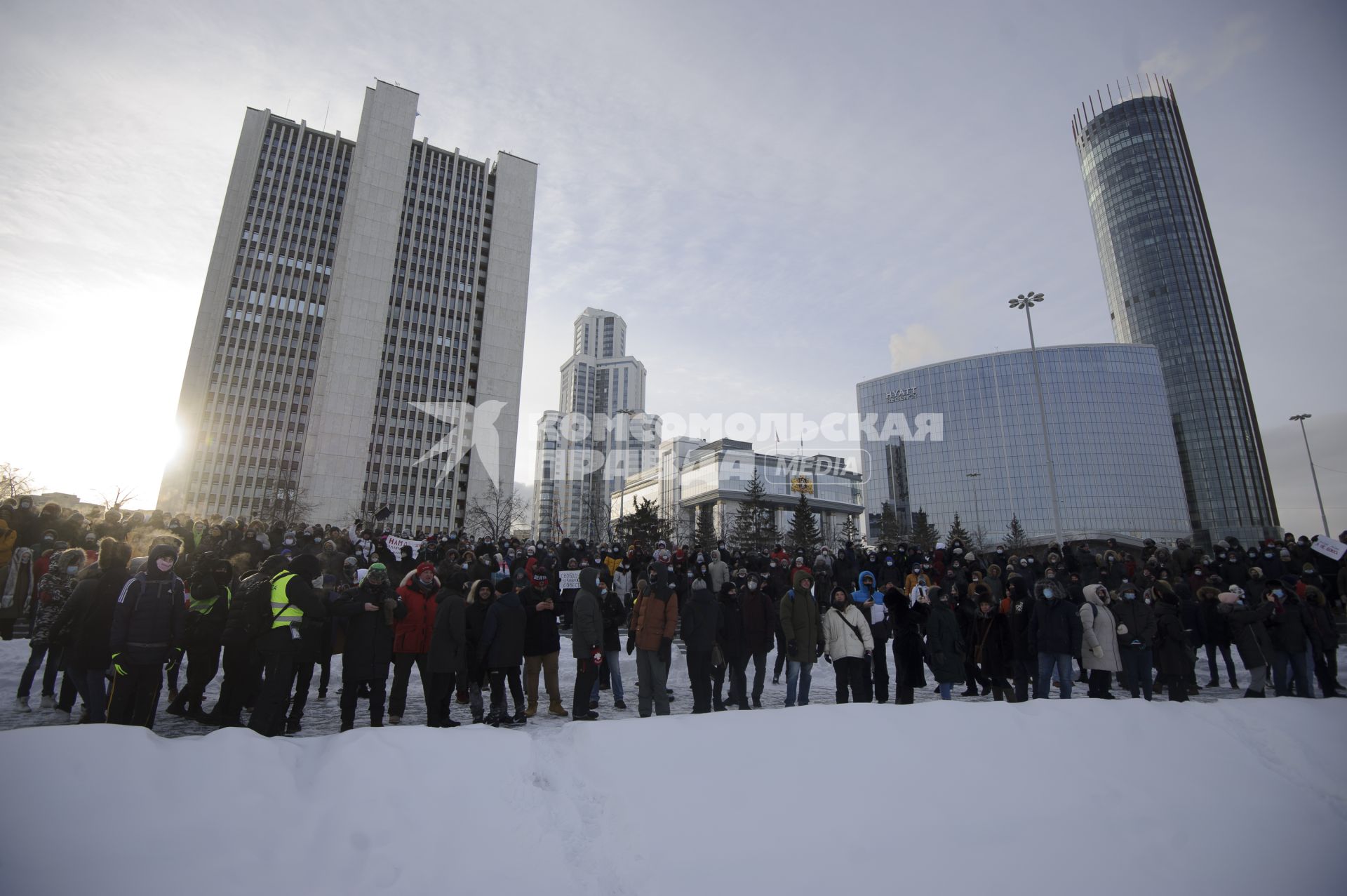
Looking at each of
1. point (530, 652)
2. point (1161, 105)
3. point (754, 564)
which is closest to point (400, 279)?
point (754, 564)

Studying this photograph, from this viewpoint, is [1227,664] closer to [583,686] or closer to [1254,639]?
[1254,639]

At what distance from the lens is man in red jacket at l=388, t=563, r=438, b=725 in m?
8.14

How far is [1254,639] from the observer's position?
1040 centimetres

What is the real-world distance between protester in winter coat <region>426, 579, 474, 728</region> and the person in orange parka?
6.0 inches

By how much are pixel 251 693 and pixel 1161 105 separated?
191m

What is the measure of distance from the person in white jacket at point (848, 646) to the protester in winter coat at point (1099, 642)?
3.51 metres

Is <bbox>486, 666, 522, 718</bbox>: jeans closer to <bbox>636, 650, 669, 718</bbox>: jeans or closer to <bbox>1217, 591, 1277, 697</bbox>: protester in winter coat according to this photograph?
<bbox>636, 650, 669, 718</bbox>: jeans

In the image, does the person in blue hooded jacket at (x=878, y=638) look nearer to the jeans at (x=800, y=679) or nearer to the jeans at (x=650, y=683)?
the jeans at (x=800, y=679)

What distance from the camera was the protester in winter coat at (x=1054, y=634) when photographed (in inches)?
378

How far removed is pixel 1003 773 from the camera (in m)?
6.03

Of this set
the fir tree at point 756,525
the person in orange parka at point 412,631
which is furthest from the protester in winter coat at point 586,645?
the fir tree at point 756,525

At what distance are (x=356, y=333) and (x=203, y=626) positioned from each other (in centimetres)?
8077

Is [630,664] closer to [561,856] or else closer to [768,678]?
[768,678]

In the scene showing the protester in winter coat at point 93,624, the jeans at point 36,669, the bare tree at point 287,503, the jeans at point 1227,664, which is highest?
the bare tree at point 287,503
